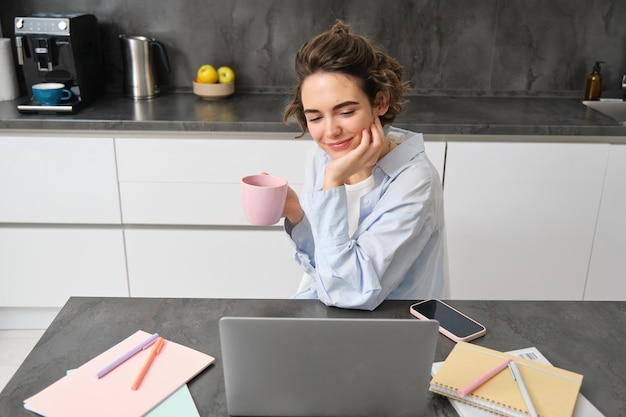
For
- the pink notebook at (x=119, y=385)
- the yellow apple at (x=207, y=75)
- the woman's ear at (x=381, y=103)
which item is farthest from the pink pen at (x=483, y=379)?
the yellow apple at (x=207, y=75)

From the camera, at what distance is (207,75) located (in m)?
2.80

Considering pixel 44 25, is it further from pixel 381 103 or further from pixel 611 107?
pixel 611 107

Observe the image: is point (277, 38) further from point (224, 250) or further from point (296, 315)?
point (296, 315)

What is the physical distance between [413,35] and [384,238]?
71.6 inches

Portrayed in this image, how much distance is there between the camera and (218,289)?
2.64 meters

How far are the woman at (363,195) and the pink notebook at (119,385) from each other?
12.6 inches

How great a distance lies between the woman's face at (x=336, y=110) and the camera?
142 centimetres

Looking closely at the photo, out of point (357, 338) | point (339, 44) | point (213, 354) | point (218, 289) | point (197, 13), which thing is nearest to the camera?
point (357, 338)

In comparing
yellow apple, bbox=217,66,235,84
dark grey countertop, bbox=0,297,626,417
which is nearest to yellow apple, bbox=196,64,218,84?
yellow apple, bbox=217,66,235,84

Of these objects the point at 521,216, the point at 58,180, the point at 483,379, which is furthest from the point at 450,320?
the point at 58,180

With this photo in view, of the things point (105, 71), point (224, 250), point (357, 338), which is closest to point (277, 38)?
point (105, 71)

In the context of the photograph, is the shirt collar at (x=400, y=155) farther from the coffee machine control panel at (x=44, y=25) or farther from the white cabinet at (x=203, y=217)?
the coffee machine control panel at (x=44, y=25)

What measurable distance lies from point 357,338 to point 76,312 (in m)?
0.62

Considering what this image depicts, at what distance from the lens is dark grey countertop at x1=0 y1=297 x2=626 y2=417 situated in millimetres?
990
